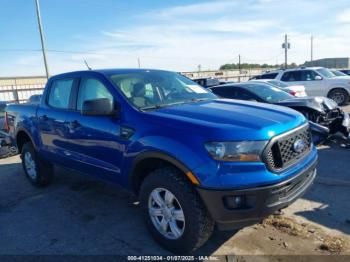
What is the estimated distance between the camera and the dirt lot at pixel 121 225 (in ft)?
11.4

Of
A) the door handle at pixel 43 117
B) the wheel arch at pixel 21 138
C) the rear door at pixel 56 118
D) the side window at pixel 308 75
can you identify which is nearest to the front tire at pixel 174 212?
the rear door at pixel 56 118

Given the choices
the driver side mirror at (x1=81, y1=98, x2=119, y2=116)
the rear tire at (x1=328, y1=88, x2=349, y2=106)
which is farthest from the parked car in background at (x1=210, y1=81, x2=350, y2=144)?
the rear tire at (x1=328, y1=88, x2=349, y2=106)

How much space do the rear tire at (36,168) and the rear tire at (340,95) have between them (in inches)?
474

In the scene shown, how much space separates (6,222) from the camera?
14.6 ft

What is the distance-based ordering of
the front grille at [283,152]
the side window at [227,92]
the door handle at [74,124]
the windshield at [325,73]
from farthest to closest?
the windshield at [325,73], the side window at [227,92], the door handle at [74,124], the front grille at [283,152]

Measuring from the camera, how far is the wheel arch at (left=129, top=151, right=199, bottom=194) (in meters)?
3.00

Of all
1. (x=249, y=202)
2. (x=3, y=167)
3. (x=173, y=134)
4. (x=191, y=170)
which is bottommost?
(x=3, y=167)

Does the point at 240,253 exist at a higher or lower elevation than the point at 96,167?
lower

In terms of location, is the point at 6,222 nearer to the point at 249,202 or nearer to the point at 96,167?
the point at 96,167

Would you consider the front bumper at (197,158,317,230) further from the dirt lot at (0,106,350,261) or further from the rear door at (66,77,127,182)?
the rear door at (66,77,127,182)

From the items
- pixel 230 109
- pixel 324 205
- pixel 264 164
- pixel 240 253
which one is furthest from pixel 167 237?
pixel 324 205

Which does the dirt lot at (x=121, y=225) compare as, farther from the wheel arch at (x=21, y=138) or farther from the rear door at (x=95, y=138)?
the wheel arch at (x=21, y=138)

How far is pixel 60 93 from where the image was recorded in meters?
4.95

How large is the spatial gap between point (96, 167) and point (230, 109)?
5.82ft
